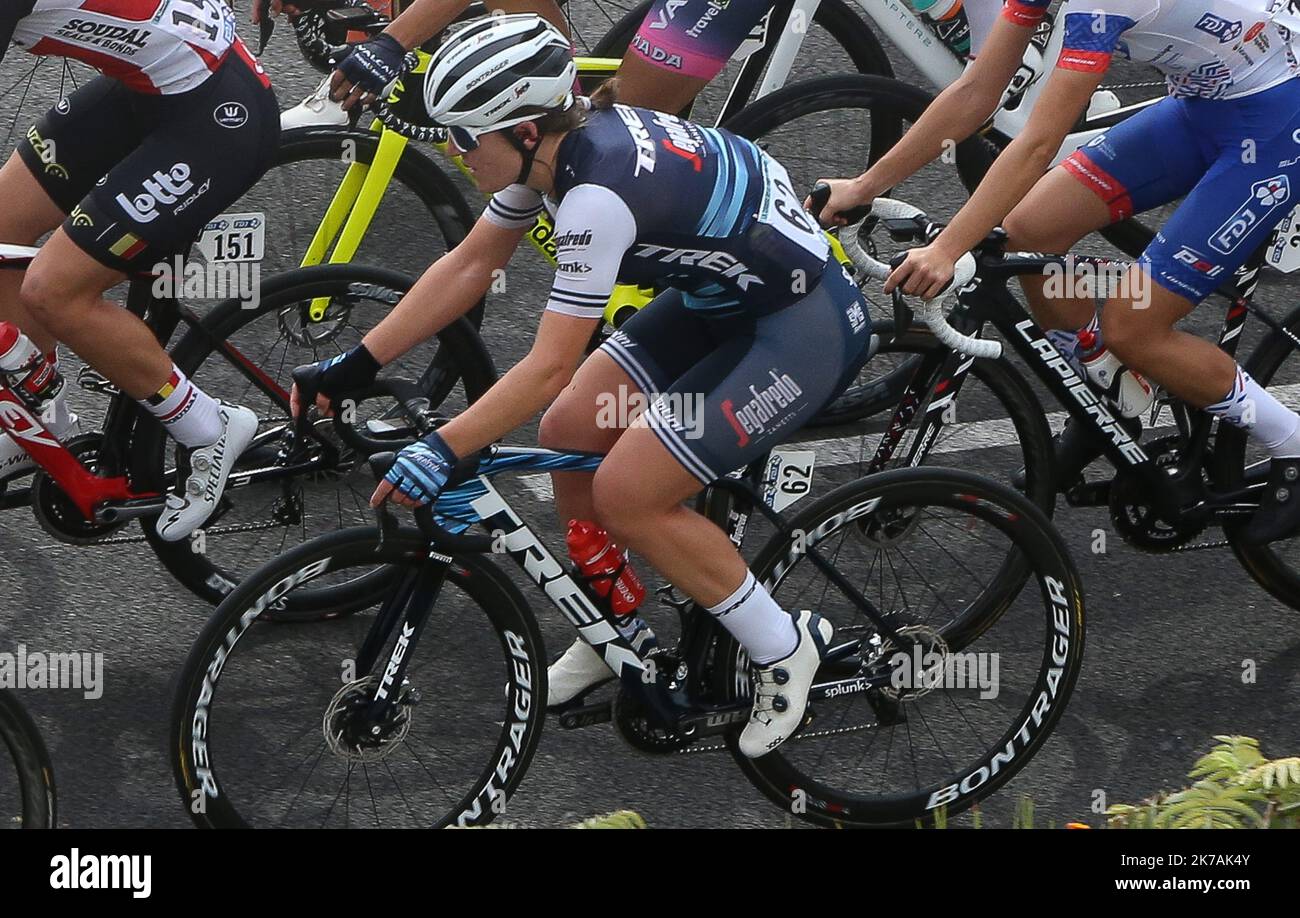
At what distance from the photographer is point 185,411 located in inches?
214

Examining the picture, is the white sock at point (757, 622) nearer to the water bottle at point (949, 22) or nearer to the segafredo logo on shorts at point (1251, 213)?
the segafredo logo on shorts at point (1251, 213)

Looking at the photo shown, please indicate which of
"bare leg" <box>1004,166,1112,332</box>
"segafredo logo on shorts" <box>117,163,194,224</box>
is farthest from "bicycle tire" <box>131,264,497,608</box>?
"bare leg" <box>1004,166,1112,332</box>

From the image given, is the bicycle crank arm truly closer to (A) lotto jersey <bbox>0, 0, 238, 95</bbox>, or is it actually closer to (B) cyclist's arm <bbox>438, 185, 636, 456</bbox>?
(A) lotto jersey <bbox>0, 0, 238, 95</bbox>

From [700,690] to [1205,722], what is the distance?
1.71m

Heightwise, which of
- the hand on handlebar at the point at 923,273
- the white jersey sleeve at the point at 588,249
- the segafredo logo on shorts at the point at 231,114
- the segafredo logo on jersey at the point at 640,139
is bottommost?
the segafredo logo on shorts at the point at 231,114

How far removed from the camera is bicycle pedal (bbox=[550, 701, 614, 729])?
5000mm

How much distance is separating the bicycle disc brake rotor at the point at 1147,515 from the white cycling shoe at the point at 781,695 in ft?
4.24

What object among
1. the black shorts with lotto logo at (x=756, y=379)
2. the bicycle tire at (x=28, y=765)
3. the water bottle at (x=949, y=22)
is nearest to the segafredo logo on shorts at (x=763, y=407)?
the black shorts with lotto logo at (x=756, y=379)

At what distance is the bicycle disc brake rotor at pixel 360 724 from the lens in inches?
185

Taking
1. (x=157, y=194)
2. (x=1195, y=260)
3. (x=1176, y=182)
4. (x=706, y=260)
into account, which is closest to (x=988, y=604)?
(x=1195, y=260)

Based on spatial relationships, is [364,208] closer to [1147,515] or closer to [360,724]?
[360,724]

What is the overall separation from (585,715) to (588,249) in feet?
4.51
